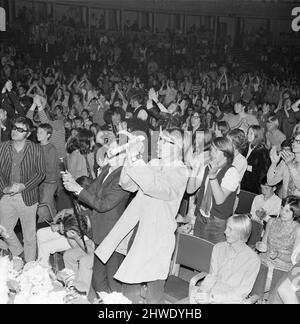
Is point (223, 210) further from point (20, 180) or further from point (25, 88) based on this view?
point (25, 88)

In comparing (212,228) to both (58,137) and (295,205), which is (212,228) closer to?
(295,205)

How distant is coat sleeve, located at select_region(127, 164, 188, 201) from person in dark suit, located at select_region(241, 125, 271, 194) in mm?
1735

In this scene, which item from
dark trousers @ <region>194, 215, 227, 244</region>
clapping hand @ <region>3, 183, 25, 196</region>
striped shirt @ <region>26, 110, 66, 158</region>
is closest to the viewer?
dark trousers @ <region>194, 215, 227, 244</region>

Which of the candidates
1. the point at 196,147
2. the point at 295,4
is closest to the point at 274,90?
the point at 295,4

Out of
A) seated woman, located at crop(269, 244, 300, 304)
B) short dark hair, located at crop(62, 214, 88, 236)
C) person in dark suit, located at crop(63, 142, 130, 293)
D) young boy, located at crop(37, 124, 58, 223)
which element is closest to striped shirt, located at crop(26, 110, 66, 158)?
young boy, located at crop(37, 124, 58, 223)

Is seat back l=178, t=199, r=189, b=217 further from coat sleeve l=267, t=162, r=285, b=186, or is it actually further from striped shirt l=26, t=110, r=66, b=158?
striped shirt l=26, t=110, r=66, b=158

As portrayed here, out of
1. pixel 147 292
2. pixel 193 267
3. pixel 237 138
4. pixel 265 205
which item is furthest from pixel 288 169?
pixel 147 292

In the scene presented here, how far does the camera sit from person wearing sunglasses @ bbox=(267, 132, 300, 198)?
4.32 metres

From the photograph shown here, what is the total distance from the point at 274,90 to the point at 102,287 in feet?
30.2

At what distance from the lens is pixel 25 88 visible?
10320 millimetres

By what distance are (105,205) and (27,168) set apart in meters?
1.04

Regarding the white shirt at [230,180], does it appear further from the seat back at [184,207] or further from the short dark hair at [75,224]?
the seat back at [184,207]

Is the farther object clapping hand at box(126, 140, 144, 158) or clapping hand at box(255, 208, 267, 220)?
clapping hand at box(255, 208, 267, 220)

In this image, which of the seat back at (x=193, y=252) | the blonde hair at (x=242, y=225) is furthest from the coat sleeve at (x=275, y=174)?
the blonde hair at (x=242, y=225)
